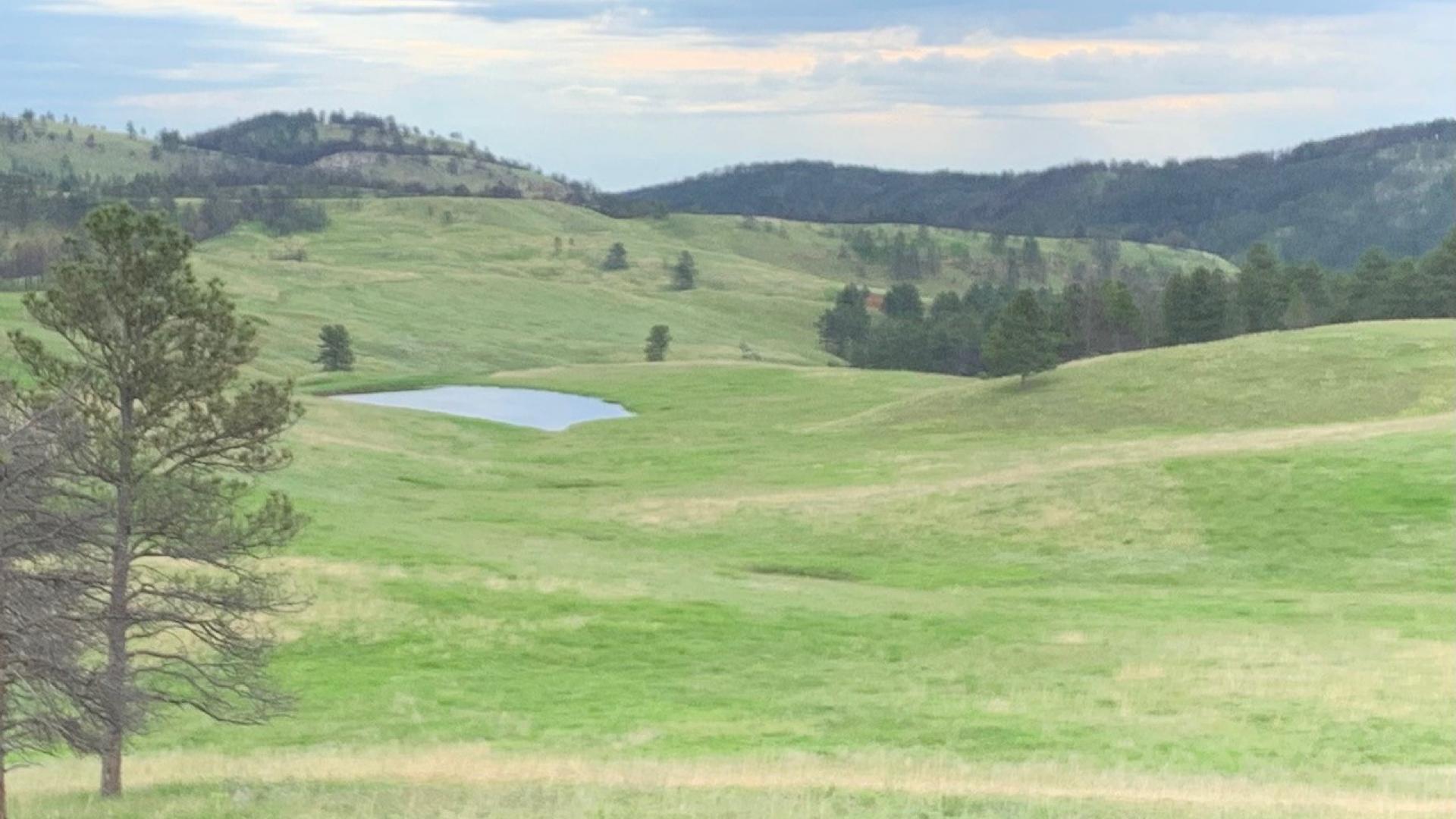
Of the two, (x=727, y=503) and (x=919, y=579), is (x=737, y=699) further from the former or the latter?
(x=727, y=503)

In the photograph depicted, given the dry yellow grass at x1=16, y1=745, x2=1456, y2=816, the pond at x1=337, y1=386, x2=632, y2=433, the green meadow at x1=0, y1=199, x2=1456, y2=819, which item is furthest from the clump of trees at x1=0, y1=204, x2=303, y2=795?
the pond at x1=337, y1=386, x2=632, y2=433

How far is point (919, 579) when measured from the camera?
57.5 metres

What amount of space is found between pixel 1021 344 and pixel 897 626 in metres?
65.6

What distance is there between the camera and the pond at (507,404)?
141 metres

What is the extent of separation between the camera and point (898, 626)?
47.0m

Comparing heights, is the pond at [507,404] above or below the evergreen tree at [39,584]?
below

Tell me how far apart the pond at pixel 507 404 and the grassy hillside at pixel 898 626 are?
137ft

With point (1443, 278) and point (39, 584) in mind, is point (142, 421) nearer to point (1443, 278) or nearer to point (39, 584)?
point (39, 584)

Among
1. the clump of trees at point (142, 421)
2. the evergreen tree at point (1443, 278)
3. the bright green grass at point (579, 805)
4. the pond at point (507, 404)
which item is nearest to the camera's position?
the bright green grass at point (579, 805)

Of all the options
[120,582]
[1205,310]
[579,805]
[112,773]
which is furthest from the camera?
[1205,310]

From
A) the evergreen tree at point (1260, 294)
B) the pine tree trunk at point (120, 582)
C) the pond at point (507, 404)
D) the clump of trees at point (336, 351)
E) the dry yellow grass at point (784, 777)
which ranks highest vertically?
the evergreen tree at point (1260, 294)

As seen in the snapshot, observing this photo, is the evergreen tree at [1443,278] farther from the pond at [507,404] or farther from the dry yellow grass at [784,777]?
the dry yellow grass at [784,777]

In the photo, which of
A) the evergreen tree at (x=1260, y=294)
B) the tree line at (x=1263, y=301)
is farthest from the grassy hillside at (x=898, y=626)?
the evergreen tree at (x=1260, y=294)

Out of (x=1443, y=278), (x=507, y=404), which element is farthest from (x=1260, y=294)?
(x=507, y=404)
